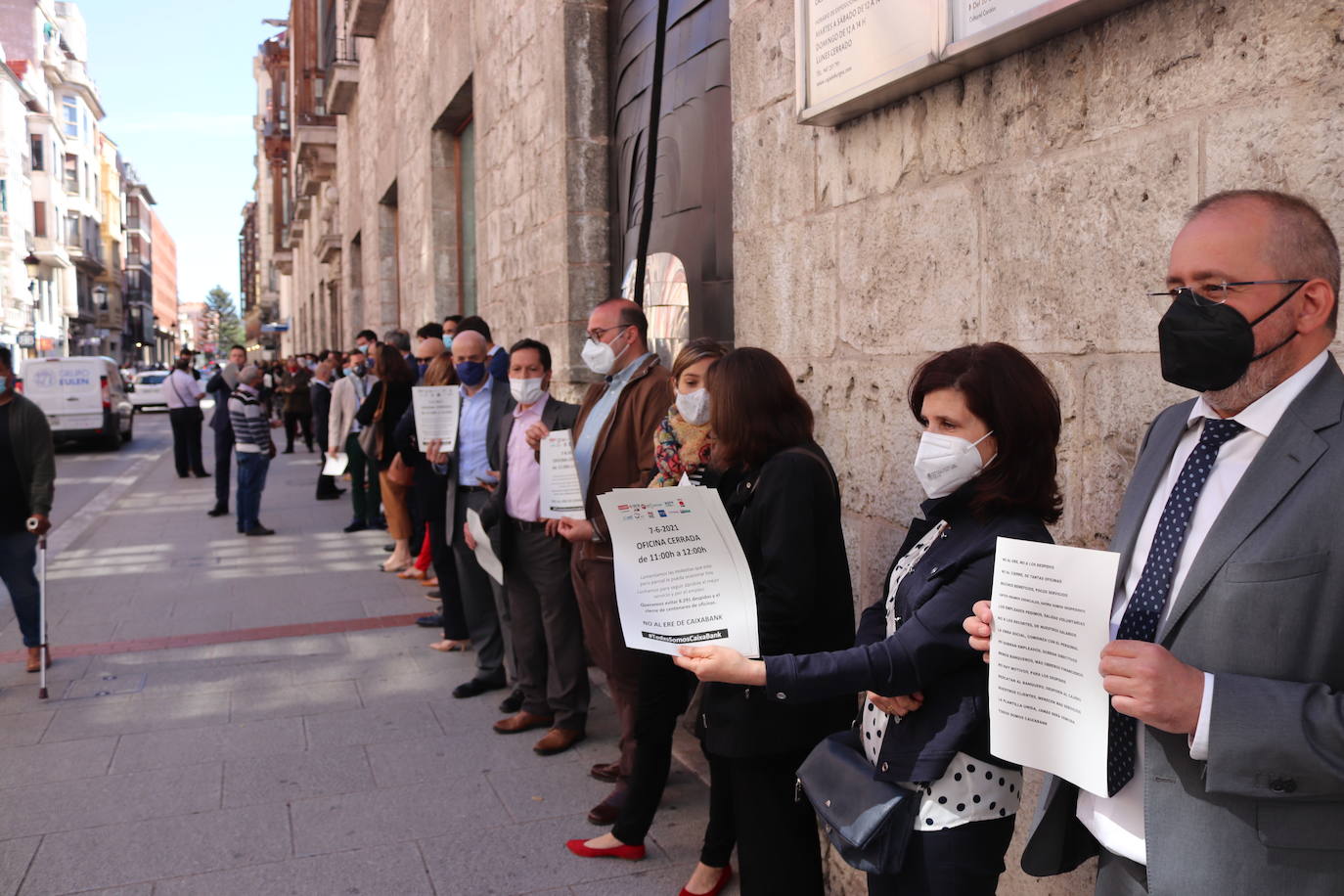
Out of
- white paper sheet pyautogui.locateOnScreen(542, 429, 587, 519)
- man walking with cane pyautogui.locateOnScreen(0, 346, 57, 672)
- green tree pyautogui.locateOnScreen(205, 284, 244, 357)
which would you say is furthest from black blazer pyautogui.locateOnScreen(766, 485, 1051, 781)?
green tree pyautogui.locateOnScreen(205, 284, 244, 357)

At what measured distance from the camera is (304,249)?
37500 mm

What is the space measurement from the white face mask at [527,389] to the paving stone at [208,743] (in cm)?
189

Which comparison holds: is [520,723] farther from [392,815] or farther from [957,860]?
[957,860]

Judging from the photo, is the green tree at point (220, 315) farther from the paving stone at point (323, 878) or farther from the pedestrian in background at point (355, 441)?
the paving stone at point (323, 878)

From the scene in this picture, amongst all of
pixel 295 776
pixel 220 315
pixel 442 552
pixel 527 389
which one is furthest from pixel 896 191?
pixel 220 315

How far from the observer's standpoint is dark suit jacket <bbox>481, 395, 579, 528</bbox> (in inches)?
205

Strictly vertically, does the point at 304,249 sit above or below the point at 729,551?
above

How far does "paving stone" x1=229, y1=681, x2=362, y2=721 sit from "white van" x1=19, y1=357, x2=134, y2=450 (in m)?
19.5

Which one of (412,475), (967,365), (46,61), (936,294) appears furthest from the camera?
(46,61)

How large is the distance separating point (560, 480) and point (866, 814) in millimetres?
Result: 2460

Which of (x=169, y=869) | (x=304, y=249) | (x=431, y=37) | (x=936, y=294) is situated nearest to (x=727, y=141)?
(x=936, y=294)

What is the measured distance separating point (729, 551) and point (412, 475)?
235 inches

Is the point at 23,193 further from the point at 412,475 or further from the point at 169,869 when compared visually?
the point at 169,869

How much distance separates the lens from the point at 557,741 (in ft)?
16.7
